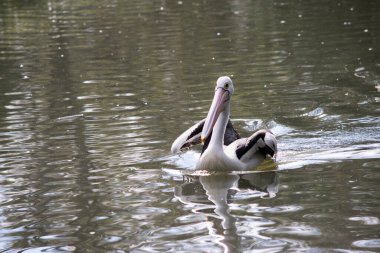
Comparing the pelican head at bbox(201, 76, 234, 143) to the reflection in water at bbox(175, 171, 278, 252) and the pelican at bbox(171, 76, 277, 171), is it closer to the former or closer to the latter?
the pelican at bbox(171, 76, 277, 171)

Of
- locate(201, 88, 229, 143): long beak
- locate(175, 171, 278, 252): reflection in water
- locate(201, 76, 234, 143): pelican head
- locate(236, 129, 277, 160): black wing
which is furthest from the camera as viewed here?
locate(201, 76, 234, 143): pelican head

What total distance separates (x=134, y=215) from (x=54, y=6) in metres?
25.9

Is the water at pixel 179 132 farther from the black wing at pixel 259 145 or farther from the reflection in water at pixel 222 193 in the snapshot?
the black wing at pixel 259 145

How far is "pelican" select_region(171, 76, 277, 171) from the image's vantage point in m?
8.62

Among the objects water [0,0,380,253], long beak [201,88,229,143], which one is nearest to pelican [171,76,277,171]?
long beak [201,88,229,143]

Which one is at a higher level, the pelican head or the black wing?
the pelican head

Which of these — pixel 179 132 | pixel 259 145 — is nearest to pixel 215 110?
pixel 259 145

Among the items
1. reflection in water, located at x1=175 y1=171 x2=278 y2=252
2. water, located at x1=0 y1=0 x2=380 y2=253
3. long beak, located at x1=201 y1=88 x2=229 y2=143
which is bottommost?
reflection in water, located at x1=175 y1=171 x2=278 y2=252

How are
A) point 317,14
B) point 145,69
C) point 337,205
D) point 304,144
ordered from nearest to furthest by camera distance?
point 337,205
point 304,144
point 145,69
point 317,14

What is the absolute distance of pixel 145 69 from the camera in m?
15.9

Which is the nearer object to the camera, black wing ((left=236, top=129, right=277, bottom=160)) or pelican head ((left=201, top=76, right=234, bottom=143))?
black wing ((left=236, top=129, right=277, bottom=160))

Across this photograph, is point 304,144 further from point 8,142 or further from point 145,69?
point 145,69

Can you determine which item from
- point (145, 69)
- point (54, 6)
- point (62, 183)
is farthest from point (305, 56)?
point (54, 6)

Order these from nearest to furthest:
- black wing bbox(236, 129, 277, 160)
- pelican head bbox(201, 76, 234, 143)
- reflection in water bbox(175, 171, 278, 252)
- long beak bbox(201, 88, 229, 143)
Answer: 1. reflection in water bbox(175, 171, 278, 252)
2. black wing bbox(236, 129, 277, 160)
3. long beak bbox(201, 88, 229, 143)
4. pelican head bbox(201, 76, 234, 143)
